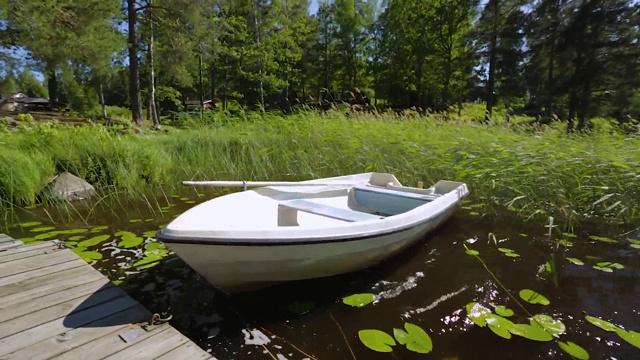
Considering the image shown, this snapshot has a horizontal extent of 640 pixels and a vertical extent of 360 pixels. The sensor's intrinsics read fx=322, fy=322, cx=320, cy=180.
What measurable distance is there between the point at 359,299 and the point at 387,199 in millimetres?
1469

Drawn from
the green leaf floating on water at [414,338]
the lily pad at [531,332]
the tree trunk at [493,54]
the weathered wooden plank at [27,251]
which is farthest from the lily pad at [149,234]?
the tree trunk at [493,54]

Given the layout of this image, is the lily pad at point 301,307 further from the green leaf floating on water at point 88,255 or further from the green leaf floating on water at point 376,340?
the green leaf floating on water at point 88,255

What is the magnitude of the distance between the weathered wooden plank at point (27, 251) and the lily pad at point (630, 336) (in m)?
3.83

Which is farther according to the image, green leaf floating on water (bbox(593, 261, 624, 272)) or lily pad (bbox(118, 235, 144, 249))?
lily pad (bbox(118, 235, 144, 249))

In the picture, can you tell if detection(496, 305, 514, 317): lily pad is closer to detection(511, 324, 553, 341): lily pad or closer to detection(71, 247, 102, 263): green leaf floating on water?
detection(511, 324, 553, 341): lily pad

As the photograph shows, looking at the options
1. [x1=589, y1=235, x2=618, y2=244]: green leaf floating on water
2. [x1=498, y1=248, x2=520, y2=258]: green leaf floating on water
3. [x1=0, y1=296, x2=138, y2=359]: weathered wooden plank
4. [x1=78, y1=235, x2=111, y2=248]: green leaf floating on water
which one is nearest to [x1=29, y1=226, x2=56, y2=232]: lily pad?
[x1=78, y1=235, x2=111, y2=248]: green leaf floating on water

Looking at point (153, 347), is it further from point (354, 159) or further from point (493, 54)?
point (493, 54)

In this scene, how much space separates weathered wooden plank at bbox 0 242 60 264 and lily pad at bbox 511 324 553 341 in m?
3.24

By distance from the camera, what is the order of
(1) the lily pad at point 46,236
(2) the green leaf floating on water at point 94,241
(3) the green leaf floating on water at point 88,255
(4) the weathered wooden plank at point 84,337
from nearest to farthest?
1. (4) the weathered wooden plank at point 84,337
2. (3) the green leaf floating on water at point 88,255
3. (2) the green leaf floating on water at point 94,241
4. (1) the lily pad at point 46,236

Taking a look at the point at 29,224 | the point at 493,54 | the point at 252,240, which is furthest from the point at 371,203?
the point at 493,54

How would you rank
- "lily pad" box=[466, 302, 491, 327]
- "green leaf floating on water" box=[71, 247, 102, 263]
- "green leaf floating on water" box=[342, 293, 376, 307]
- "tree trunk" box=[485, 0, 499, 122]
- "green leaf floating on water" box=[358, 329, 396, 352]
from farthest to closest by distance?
"tree trunk" box=[485, 0, 499, 122]
"green leaf floating on water" box=[71, 247, 102, 263]
"green leaf floating on water" box=[342, 293, 376, 307]
"lily pad" box=[466, 302, 491, 327]
"green leaf floating on water" box=[358, 329, 396, 352]

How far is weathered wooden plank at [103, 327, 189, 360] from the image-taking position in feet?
4.50

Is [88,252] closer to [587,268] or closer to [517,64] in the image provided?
[587,268]

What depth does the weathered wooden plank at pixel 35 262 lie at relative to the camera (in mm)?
2096
